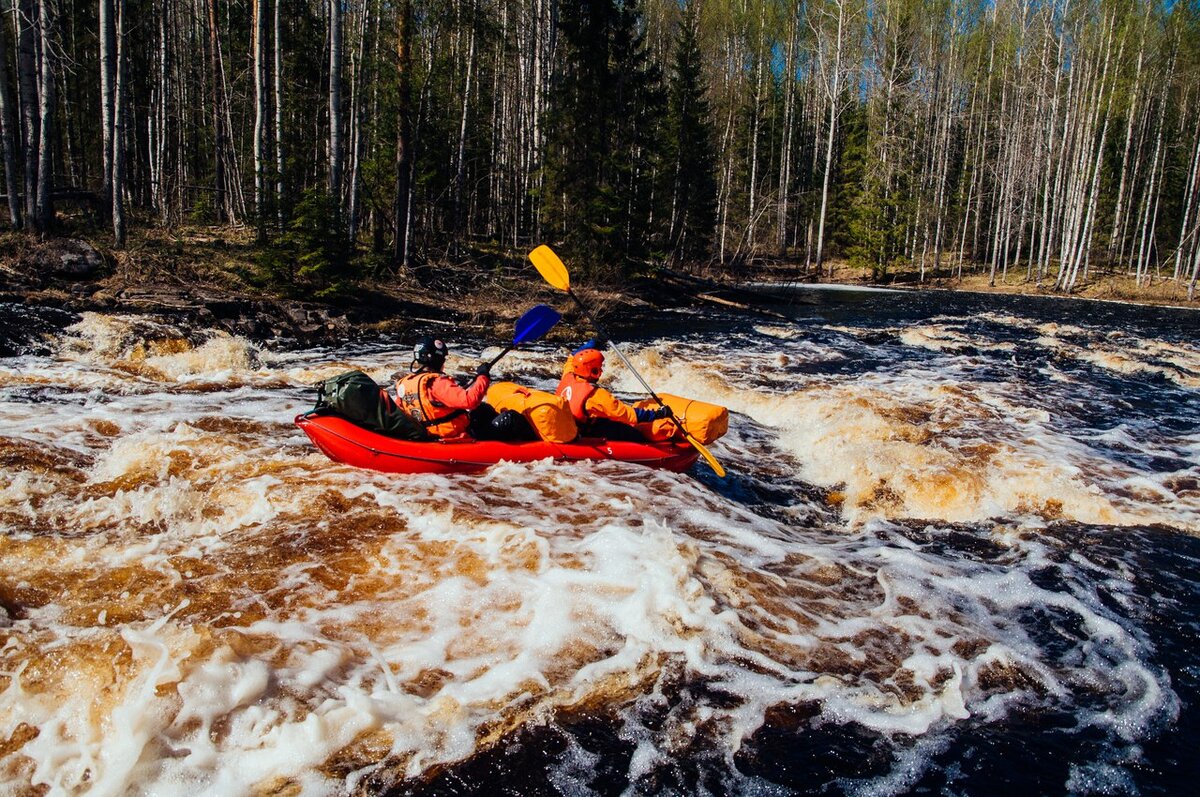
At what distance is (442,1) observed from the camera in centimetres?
1600

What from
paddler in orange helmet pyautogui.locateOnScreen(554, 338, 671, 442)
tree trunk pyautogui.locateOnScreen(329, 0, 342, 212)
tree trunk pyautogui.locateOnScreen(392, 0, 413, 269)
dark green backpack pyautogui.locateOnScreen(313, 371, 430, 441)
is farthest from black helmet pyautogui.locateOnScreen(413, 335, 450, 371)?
tree trunk pyautogui.locateOnScreen(392, 0, 413, 269)

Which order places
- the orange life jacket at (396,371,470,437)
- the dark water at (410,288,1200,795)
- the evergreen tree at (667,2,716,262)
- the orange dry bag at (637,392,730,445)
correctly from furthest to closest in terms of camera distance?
the evergreen tree at (667,2,716,262)
the orange dry bag at (637,392,730,445)
the orange life jacket at (396,371,470,437)
the dark water at (410,288,1200,795)

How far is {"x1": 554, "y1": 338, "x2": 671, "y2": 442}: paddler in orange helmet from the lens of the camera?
253 inches

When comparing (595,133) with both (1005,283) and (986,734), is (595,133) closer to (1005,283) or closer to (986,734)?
(986,734)

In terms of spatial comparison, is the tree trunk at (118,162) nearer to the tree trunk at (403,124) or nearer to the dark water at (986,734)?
the tree trunk at (403,124)

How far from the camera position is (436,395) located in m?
5.93

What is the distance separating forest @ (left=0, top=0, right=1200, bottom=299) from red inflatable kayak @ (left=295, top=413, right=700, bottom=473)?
8364mm

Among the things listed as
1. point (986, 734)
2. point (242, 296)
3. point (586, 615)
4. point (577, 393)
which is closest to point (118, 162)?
point (242, 296)

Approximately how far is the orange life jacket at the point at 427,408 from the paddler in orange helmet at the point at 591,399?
1028 millimetres

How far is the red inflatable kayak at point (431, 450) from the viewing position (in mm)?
5703

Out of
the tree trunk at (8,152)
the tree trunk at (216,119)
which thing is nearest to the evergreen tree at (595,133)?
the tree trunk at (216,119)

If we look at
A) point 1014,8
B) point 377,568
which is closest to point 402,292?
point 377,568

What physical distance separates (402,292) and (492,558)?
12272 millimetres

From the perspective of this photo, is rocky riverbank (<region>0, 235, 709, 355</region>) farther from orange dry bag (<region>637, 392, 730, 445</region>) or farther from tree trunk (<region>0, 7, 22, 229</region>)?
orange dry bag (<region>637, 392, 730, 445</region>)
